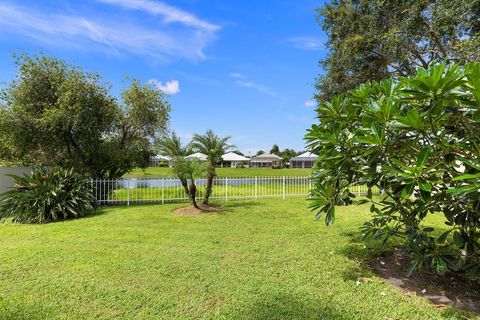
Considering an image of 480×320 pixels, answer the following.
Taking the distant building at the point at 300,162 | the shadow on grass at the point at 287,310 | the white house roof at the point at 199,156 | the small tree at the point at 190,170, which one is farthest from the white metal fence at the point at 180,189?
the distant building at the point at 300,162

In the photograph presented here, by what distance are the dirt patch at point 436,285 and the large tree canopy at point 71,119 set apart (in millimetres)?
10422

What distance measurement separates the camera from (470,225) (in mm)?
3438

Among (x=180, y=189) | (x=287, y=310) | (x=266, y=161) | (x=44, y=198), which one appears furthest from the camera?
(x=266, y=161)

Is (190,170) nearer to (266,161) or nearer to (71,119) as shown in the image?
(71,119)

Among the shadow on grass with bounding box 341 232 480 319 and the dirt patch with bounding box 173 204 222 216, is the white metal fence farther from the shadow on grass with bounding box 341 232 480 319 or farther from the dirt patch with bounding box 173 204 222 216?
the shadow on grass with bounding box 341 232 480 319

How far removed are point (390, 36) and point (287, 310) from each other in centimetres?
996

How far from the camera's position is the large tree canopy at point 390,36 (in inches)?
346

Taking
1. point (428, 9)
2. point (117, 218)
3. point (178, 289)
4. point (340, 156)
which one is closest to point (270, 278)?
point (178, 289)

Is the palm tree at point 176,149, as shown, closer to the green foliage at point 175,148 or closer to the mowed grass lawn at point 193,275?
the green foliage at point 175,148

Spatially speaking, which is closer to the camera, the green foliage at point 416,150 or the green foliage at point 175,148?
the green foliage at point 416,150

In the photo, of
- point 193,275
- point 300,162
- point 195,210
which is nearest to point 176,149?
point 195,210

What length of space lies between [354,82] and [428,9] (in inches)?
130

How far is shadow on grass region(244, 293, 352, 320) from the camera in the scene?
313 cm

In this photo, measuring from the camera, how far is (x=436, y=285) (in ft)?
13.0
